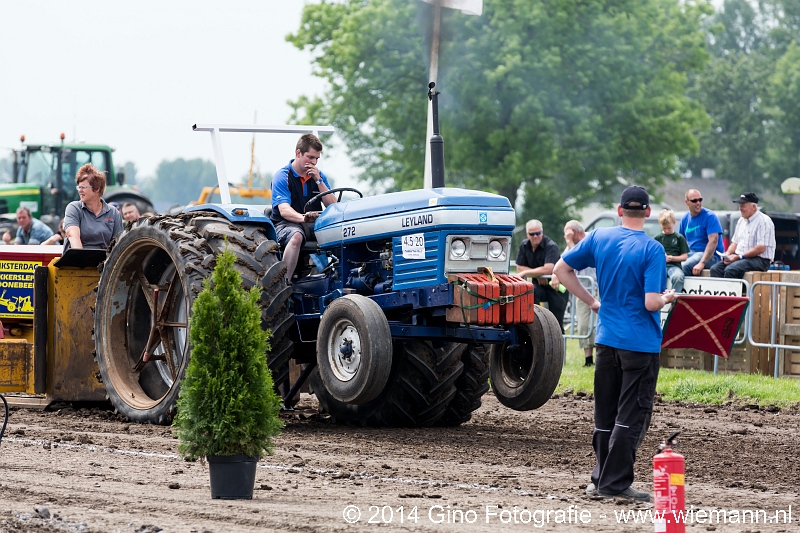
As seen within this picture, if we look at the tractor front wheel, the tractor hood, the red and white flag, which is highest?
the red and white flag

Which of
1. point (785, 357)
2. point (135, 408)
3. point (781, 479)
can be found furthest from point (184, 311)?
point (785, 357)

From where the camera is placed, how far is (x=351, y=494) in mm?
6641

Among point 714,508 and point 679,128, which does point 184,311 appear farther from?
point 679,128

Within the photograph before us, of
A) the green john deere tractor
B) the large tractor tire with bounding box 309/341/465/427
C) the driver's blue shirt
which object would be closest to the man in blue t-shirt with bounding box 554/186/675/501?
the large tractor tire with bounding box 309/341/465/427

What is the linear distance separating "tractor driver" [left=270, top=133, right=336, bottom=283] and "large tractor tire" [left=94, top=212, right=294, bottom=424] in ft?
1.01

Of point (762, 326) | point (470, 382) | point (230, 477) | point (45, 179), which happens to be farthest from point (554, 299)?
point (45, 179)

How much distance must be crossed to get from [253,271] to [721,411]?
5.04 meters

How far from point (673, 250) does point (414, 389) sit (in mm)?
6287

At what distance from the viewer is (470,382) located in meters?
9.91

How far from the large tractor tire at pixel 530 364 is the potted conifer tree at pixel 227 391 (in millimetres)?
3200

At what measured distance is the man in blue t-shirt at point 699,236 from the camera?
15.4 metres

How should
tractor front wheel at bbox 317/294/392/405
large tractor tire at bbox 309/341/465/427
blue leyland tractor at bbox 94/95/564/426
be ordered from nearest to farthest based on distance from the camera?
1. tractor front wheel at bbox 317/294/392/405
2. blue leyland tractor at bbox 94/95/564/426
3. large tractor tire at bbox 309/341/465/427

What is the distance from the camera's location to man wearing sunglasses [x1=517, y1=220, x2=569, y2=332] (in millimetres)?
15594

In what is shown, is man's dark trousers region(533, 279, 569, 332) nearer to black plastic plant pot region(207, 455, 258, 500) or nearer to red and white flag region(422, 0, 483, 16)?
red and white flag region(422, 0, 483, 16)
